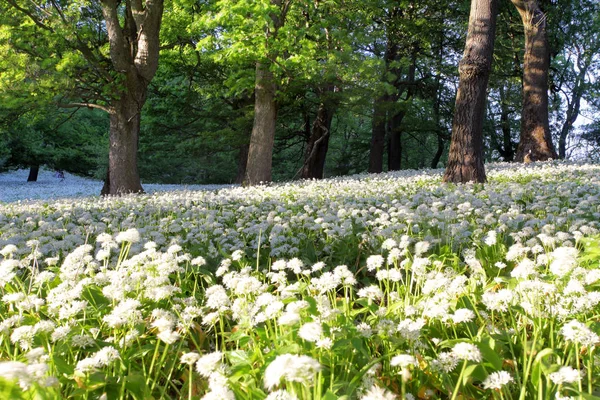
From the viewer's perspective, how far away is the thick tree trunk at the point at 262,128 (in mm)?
14523

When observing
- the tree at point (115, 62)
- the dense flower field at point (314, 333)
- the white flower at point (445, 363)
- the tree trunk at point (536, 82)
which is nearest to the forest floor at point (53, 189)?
the tree at point (115, 62)

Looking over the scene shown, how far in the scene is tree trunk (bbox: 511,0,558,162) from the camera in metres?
15.9

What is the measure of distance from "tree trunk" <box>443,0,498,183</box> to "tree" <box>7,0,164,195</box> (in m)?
Result: 7.99

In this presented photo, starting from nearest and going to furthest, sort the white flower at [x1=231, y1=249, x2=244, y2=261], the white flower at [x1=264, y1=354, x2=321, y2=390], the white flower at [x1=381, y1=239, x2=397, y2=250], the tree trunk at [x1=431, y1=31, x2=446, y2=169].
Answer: the white flower at [x1=264, y1=354, x2=321, y2=390] → the white flower at [x1=381, y1=239, x2=397, y2=250] → the white flower at [x1=231, y1=249, x2=244, y2=261] → the tree trunk at [x1=431, y1=31, x2=446, y2=169]

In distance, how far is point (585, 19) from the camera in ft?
77.1

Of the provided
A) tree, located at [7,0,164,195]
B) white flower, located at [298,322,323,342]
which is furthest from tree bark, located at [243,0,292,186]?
white flower, located at [298,322,323,342]

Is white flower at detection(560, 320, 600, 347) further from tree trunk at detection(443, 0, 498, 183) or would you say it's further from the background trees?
the background trees

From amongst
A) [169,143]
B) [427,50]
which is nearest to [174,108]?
[169,143]

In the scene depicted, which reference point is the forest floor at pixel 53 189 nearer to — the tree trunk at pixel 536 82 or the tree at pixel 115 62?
the tree at pixel 115 62

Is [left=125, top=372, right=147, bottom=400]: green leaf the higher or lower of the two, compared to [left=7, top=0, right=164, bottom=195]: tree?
lower

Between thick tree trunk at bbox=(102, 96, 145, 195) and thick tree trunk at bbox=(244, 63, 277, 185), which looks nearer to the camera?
thick tree trunk at bbox=(102, 96, 145, 195)

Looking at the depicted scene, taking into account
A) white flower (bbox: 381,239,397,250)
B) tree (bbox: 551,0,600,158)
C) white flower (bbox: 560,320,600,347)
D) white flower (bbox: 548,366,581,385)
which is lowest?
white flower (bbox: 548,366,581,385)

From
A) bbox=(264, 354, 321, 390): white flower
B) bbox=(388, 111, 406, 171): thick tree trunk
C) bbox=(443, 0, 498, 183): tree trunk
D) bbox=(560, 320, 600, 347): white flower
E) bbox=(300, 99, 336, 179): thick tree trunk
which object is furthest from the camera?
bbox=(388, 111, 406, 171): thick tree trunk

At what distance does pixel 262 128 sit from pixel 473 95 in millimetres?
6807
